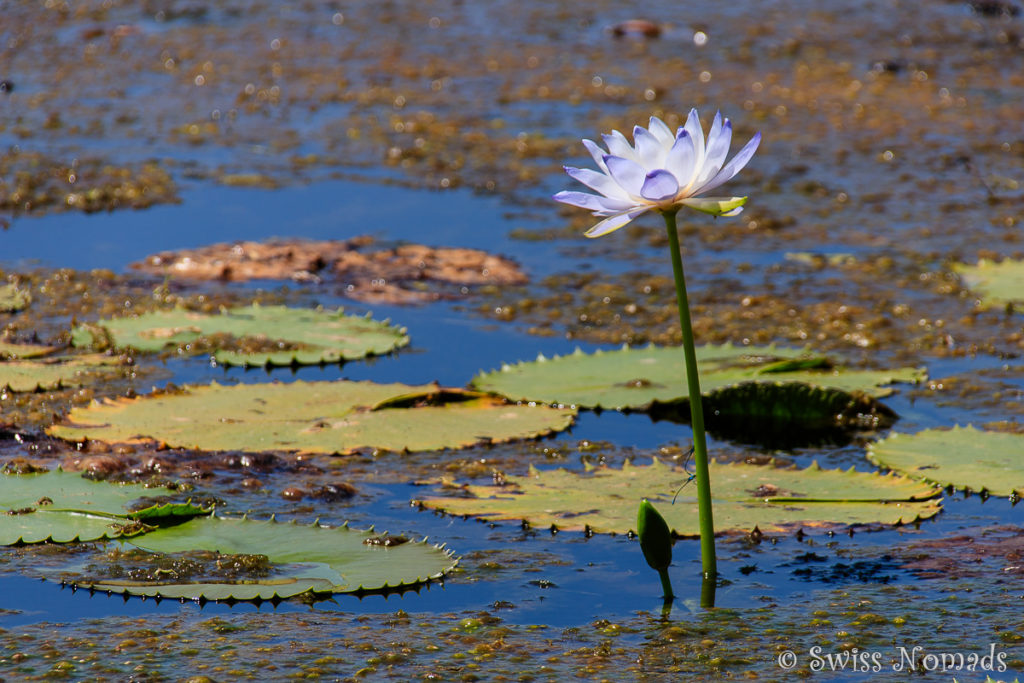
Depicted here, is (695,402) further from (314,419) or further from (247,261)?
(247,261)

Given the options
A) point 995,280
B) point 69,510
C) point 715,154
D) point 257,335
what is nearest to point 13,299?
point 257,335

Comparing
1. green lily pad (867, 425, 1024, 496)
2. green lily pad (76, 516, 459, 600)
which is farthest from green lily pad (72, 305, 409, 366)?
green lily pad (867, 425, 1024, 496)

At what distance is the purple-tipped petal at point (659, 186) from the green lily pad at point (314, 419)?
103 centimetres

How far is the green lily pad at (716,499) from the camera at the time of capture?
2.28 meters

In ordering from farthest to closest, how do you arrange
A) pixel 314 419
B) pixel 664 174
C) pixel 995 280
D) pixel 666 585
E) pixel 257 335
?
pixel 995 280 → pixel 257 335 → pixel 314 419 → pixel 666 585 → pixel 664 174

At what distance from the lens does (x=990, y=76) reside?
6496 mm

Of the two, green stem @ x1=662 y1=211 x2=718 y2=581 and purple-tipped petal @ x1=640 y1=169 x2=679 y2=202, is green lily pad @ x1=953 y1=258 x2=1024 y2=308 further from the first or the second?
purple-tipped petal @ x1=640 y1=169 x2=679 y2=202

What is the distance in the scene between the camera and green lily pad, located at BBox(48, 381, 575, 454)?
8.87 ft

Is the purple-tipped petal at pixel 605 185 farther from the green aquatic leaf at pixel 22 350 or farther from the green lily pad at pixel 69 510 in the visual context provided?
the green aquatic leaf at pixel 22 350

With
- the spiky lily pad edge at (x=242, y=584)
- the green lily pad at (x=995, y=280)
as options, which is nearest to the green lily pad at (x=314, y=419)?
the spiky lily pad edge at (x=242, y=584)

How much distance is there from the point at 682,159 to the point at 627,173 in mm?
87

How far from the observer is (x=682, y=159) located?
1872 mm

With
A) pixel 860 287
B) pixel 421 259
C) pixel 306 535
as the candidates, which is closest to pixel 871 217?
pixel 860 287

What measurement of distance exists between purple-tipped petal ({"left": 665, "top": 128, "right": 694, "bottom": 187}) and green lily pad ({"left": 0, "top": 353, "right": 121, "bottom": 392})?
187 centimetres
